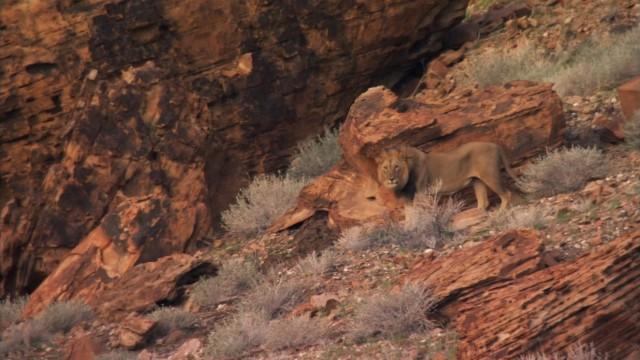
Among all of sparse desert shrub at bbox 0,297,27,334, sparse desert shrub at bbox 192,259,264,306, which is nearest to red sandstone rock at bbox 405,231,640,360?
sparse desert shrub at bbox 192,259,264,306

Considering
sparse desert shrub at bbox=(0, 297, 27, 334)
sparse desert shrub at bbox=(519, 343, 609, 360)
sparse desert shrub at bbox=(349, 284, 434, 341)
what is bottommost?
sparse desert shrub at bbox=(0, 297, 27, 334)

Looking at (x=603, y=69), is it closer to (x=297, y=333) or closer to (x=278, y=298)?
(x=278, y=298)

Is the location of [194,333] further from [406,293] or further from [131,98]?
[131,98]

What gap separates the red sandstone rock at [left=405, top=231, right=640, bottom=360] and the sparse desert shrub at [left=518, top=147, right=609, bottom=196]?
318cm

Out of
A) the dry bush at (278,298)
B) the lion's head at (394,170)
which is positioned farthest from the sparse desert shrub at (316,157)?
the dry bush at (278,298)

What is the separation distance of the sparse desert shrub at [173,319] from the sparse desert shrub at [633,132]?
4556 mm

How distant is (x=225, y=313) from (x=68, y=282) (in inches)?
103

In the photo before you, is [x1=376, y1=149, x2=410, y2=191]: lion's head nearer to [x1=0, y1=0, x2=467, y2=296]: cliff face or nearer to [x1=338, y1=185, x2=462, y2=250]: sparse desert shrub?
[x1=338, y1=185, x2=462, y2=250]: sparse desert shrub

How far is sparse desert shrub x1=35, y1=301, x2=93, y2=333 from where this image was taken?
12.2 meters

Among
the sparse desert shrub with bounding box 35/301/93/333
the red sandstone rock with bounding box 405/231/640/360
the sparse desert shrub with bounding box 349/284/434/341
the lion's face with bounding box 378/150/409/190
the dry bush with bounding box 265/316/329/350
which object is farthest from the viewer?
the sparse desert shrub with bounding box 35/301/93/333

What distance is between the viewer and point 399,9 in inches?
623

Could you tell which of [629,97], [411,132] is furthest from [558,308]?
[629,97]

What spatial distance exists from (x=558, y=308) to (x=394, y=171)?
450 centimetres

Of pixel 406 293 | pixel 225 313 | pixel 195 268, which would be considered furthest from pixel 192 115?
pixel 406 293
